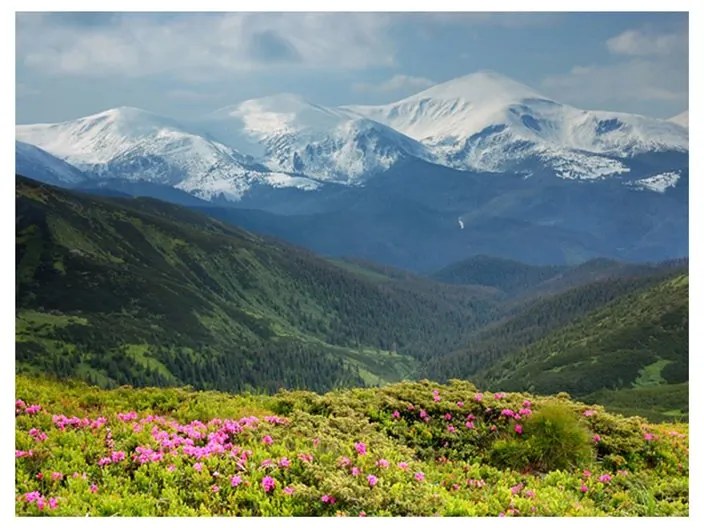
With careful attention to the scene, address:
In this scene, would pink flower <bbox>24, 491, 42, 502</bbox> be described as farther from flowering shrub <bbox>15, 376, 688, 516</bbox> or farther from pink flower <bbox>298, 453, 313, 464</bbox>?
pink flower <bbox>298, 453, 313, 464</bbox>

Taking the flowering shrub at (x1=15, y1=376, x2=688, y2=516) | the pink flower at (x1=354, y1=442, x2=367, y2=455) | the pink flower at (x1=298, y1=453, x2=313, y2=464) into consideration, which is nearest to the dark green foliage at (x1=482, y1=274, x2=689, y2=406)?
the flowering shrub at (x1=15, y1=376, x2=688, y2=516)

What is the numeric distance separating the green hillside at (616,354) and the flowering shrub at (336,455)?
389ft

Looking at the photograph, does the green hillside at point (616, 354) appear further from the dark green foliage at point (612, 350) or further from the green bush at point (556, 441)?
the green bush at point (556, 441)

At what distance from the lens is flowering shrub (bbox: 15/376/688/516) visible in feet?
28.7

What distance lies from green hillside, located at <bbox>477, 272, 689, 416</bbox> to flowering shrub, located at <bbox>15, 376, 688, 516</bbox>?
119 m

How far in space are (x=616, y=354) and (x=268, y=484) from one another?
161 metres

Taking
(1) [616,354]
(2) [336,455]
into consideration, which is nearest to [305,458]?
(2) [336,455]

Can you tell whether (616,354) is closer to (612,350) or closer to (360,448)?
(612,350)

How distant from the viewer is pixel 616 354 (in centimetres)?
15588

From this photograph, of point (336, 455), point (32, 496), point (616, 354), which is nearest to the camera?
point (32, 496)

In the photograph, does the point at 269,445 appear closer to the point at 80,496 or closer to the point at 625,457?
the point at 80,496

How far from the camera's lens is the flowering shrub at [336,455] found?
8750 mm

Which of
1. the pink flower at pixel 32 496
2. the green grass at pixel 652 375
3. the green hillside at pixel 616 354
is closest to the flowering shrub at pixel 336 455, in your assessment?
the pink flower at pixel 32 496

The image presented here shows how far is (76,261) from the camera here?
655 ft
